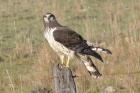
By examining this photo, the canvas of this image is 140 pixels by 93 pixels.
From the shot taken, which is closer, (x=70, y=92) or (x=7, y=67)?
(x=70, y=92)

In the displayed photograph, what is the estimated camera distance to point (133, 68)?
11367 mm

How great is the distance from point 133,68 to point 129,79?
0.48 meters

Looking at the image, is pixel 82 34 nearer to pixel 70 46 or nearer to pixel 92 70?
pixel 70 46

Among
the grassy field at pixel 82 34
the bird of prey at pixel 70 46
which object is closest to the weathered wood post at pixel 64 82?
the bird of prey at pixel 70 46

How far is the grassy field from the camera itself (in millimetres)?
10953

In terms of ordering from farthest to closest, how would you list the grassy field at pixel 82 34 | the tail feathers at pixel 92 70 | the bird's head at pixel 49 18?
1. the grassy field at pixel 82 34
2. the bird's head at pixel 49 18
3. the tail feathers at pixel 92 70

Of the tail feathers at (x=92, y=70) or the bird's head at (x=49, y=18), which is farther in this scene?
the bird's head at (x=49, y=18)

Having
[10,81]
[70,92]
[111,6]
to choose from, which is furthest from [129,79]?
[111,6]

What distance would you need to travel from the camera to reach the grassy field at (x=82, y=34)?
431 inches

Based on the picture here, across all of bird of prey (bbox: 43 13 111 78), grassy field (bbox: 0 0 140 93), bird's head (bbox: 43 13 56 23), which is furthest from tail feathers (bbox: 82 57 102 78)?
grassy field (bbox: 0 0 140 93)

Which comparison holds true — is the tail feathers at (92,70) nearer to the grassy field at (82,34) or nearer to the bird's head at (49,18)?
the bird's head at (49,18)

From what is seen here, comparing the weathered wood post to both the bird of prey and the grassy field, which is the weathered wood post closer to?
the bird of prey

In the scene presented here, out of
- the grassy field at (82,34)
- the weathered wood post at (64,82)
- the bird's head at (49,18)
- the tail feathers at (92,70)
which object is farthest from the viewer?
the grassy field at (82,34)

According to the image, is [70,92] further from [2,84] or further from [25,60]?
[25,60]
